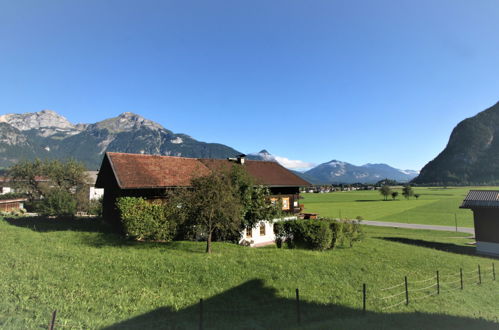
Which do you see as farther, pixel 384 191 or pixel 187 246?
pixel 384 191

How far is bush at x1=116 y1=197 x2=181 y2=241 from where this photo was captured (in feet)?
62.4

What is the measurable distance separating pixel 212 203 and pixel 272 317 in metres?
8.93

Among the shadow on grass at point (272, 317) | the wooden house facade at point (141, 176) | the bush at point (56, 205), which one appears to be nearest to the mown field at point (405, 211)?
the wooden house facade at point (141, 176)

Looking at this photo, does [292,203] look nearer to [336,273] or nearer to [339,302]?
[336,273]

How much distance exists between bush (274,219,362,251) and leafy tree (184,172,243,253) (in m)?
7.10

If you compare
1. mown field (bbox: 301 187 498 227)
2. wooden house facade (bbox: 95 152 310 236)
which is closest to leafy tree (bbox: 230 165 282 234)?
wooden house facade (bbox: 95 152 310 236)

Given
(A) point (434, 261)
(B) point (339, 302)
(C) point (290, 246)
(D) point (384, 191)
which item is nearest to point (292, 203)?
(C) point (290, 246)

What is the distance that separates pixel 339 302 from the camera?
37.9 ft

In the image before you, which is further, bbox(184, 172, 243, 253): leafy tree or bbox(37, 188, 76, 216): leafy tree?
bbox(37, 188, 76, 216): leafy tree

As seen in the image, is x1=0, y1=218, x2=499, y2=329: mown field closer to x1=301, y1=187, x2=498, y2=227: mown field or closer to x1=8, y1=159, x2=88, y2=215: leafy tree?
x1=8, y1=159, x2=88, y2=215: leafy tree

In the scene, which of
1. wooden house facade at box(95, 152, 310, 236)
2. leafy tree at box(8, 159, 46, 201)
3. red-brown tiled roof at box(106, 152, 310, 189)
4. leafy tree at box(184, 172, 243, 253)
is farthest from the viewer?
leafy tree at box(8, 159, 46, 201)

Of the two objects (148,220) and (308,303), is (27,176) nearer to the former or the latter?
(148,220)

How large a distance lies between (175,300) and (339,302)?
6.93m

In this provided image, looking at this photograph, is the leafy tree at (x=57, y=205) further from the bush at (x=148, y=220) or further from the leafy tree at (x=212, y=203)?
the leafy tree at (x=212, y=203)
